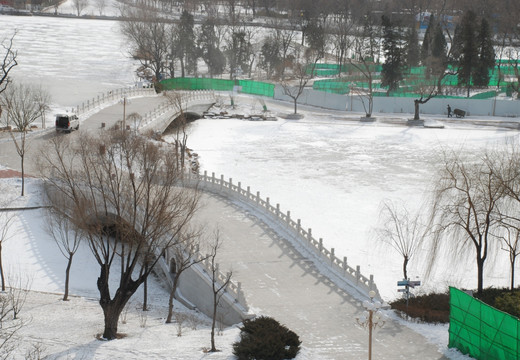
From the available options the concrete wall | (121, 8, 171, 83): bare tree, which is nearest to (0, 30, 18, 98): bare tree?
(121, 8, 171, 83): bare tree

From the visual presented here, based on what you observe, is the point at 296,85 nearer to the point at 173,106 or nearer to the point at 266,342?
the point at 173,106

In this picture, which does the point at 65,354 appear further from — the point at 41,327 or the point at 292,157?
the point at 292,157

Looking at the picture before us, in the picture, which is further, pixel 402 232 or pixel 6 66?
pixel 6 66

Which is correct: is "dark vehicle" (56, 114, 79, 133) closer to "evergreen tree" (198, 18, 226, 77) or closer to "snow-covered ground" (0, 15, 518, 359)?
"snow-covered ground" (0, 15, 518, 359)

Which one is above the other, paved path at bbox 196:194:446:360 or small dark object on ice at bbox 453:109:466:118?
small dark object on ice at bbox 453:109:466:118

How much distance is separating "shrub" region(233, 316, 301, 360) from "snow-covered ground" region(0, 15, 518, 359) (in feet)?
3.99

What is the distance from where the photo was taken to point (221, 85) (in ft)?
295

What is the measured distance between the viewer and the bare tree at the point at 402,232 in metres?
33.0

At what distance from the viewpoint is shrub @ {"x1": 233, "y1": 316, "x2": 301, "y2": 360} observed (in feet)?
72.1

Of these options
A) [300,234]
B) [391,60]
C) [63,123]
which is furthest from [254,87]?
[300,234]

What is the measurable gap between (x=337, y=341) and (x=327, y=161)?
32.0 m

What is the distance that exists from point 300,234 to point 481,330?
1300 centimetres

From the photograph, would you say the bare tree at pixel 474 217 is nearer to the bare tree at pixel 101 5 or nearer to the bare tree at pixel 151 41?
the bare tree at pixel 151 41

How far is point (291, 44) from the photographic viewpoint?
121 meters
